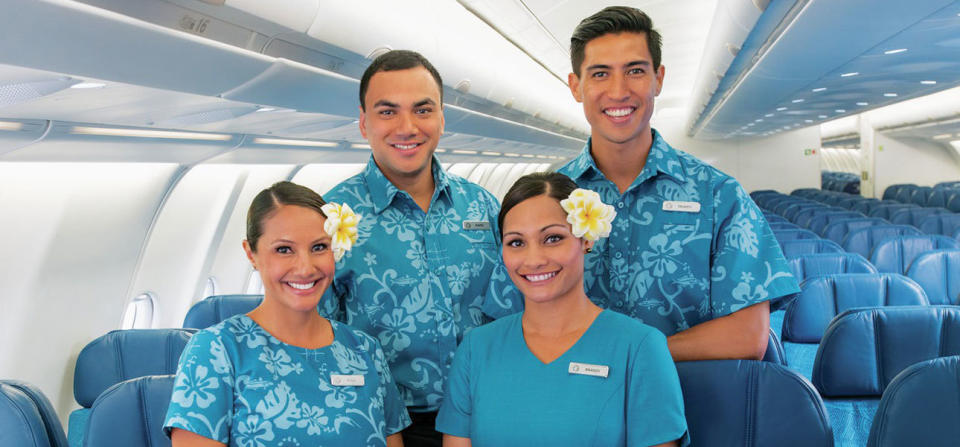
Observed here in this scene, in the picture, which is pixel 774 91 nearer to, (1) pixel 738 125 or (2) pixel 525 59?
(2) pixel 525 59

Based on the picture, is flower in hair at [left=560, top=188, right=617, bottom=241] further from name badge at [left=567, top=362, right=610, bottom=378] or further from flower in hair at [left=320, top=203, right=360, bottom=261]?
flower in hair at [left=320, top=203, right=360, bottom=261]

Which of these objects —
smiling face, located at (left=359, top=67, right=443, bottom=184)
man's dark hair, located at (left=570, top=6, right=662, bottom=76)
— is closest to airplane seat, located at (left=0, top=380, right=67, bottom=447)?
smiling face, located at (left=359, top=67, right=443, bottom=184)

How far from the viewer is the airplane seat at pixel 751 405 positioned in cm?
238

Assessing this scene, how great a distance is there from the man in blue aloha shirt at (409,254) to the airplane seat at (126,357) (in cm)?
245

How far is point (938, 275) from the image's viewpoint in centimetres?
599

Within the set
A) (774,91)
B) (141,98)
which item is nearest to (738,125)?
(774,91)

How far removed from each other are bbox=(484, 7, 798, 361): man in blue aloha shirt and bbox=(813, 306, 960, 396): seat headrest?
100 cm

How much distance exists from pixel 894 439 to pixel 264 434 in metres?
1.78

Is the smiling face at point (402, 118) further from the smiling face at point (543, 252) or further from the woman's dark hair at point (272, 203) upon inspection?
the smiling face at point (543, 252)

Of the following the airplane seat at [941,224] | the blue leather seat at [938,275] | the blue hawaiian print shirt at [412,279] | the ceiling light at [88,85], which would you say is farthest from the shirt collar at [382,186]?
the airplane seat at [941,224]

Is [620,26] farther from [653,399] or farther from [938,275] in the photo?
[938,275]

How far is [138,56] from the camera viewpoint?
292 cm

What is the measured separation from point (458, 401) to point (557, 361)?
1.01 ft

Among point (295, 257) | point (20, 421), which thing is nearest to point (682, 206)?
point (295, 257)
